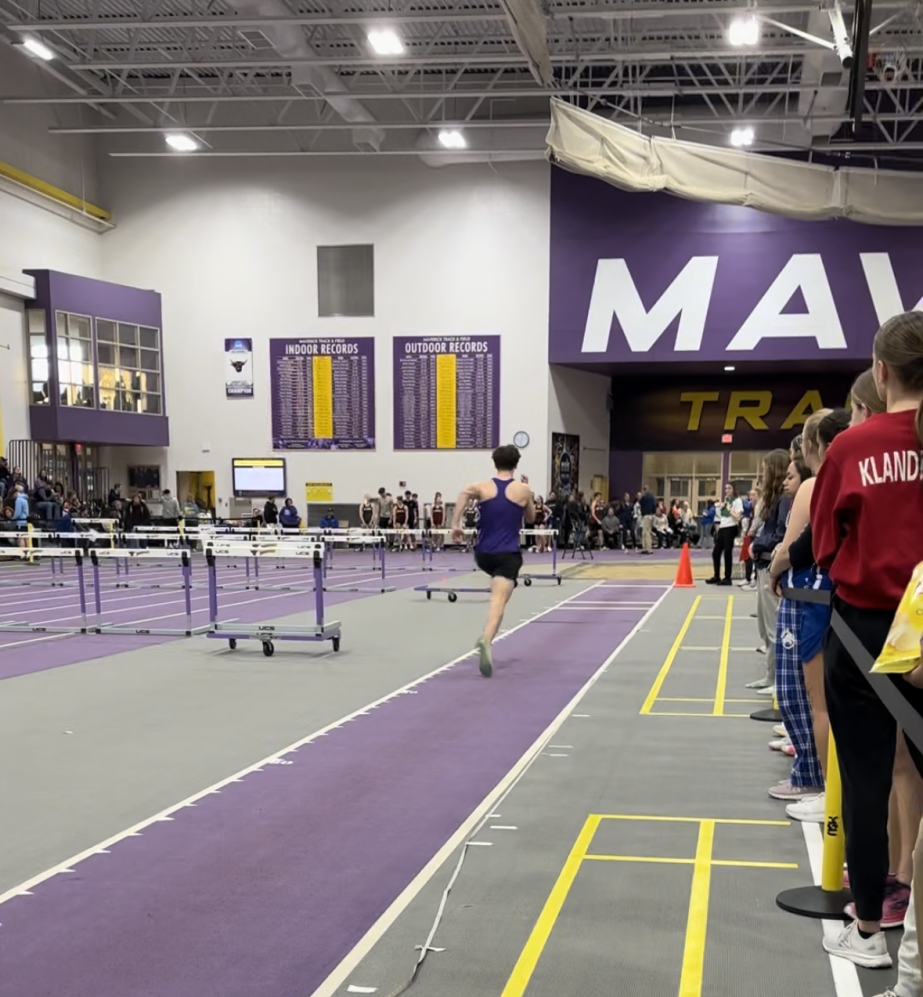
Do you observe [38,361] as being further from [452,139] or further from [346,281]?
[452,139]

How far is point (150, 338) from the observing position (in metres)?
25.2

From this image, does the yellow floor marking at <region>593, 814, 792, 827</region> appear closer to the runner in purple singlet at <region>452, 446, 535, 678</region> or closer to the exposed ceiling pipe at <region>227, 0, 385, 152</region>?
the runner in purple singlet at <region>452, 446, 535, 678</region>

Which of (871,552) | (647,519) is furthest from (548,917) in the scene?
(647,519)

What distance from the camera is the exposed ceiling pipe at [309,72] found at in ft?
57.3

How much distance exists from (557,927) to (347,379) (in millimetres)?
22390

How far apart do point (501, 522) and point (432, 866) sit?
396cm

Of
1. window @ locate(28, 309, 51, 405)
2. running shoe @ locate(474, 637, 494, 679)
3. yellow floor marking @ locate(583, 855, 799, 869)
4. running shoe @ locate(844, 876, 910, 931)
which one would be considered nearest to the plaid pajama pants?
yellow floor marking @ locate(583, 855, 799, 869)

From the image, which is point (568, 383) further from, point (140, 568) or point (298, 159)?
point (140, 568)

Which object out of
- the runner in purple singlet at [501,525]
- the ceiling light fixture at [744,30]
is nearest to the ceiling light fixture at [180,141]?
the ceiling light fixture at [744,30]

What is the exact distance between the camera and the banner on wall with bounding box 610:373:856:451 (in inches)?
1033

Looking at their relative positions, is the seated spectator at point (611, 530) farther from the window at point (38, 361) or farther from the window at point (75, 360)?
the window at point (38, 361)

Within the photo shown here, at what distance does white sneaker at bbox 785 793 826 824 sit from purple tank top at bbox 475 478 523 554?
3511mm

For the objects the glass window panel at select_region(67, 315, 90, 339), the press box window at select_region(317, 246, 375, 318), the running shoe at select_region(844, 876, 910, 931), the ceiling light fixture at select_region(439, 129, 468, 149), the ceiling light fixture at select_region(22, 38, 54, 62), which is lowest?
the running shoe at select_region(844, 876, 910, 931)

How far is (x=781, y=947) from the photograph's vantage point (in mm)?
2762
